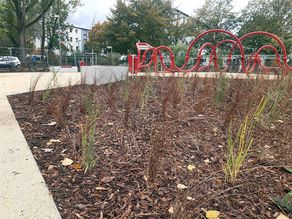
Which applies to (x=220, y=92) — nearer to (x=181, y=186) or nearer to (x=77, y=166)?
(x=181, y=186)

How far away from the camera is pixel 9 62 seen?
14.0 metres

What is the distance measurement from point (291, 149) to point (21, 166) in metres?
1.77

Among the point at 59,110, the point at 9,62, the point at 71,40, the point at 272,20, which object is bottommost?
the point at 59,110

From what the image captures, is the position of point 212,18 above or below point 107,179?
above

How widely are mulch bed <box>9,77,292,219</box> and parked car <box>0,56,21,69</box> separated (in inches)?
525

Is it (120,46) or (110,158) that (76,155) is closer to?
(110,158)

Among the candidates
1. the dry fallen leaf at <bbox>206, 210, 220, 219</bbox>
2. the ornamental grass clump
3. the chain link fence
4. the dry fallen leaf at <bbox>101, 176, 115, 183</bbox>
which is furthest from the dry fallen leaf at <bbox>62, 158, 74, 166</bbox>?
the chain link fence

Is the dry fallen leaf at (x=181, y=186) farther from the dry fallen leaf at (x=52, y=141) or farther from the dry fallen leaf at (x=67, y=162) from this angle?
the dry fallen leaf at (x=52, y=141)

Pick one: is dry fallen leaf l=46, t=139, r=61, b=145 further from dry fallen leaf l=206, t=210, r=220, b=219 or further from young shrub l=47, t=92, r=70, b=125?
dry fallen leaf l=206, t=210, r=220, b=219

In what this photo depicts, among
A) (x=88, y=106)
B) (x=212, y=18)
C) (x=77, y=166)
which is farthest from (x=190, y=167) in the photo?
(x=212, y=18)

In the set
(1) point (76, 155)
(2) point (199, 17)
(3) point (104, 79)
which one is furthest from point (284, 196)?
(2) point (199, 17)

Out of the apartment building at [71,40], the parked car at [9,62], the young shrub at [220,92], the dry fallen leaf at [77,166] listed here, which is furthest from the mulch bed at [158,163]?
the parked car at [9,62]

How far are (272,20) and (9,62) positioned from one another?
2530 cm

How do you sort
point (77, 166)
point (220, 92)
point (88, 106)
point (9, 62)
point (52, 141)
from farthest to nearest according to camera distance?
point (9, 62)
point (220, 92)
point (88, 106)
point (52, 141)
point (77, 166)
